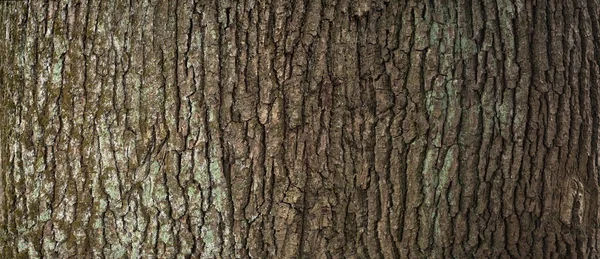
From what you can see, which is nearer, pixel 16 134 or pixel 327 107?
pixel 327 107

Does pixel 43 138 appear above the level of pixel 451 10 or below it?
below

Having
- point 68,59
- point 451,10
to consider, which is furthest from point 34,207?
point 451,10

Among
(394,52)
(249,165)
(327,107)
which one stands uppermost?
(394,52)

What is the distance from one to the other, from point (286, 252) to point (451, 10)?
106 cm

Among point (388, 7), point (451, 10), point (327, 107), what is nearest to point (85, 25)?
point (327, 107)

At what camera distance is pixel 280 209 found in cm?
235

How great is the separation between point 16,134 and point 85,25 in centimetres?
51

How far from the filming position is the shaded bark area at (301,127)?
2.32 metres

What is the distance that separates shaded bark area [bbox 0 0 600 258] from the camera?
2.32m

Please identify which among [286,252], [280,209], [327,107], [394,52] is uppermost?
[394,52]

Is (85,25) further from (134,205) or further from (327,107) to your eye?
(327,107)

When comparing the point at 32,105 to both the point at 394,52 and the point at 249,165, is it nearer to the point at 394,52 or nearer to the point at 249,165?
the point at 249,165

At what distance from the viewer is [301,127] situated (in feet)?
7.64

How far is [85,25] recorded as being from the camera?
239 cm
